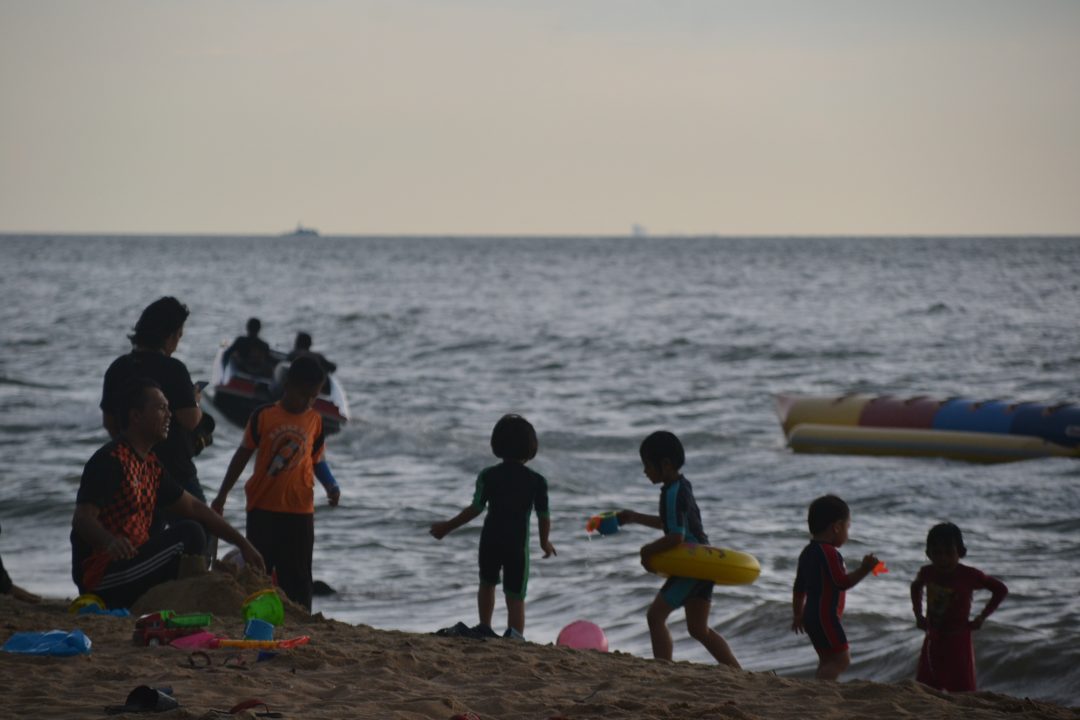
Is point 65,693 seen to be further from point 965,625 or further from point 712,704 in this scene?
point 965,625

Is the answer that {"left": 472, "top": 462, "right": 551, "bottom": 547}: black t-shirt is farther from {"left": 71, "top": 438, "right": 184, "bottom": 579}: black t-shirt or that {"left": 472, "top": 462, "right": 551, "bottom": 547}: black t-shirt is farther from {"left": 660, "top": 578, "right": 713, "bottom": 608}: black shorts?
{"left": 71, "top": 438, "right": 184, "bottom": 579}: black t-shirt

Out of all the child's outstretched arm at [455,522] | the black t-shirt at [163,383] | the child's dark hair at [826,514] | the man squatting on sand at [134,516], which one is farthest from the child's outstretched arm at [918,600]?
the black t-shirt at [163,383]

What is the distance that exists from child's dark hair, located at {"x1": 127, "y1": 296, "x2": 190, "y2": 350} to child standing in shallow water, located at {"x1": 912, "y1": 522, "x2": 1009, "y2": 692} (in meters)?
3.69

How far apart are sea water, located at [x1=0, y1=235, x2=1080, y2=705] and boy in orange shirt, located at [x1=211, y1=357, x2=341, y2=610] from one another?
5.41ft

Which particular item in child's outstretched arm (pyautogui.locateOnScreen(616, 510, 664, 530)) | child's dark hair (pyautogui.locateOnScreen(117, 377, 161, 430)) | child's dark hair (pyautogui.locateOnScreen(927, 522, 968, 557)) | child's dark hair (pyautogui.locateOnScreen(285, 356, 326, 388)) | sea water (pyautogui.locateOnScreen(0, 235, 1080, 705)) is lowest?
sea water (pyautogui.locateOnScreen(0, 235, 1080, 705))

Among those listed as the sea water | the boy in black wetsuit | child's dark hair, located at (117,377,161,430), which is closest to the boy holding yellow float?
Answer: the boy in black wetsuit

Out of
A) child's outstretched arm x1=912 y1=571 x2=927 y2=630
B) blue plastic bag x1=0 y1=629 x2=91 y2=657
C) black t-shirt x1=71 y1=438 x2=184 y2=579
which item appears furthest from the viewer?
black t-shirt x1=71 y1=438 x2=184 y2=579

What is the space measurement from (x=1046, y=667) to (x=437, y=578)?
4.25 m

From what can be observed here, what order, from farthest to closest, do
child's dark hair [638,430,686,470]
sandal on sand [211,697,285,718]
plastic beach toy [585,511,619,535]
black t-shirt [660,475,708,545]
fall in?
plastic beach toy [585,511,619,535] → black t-shirt [660,475,708,545] → child's dark hair [638,430,686,470] → sandal on sand [211,697,285,718]

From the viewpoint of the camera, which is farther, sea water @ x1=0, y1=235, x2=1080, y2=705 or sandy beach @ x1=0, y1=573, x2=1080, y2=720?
sea water @ x1=0, y1=235, x2=1080, y2=705

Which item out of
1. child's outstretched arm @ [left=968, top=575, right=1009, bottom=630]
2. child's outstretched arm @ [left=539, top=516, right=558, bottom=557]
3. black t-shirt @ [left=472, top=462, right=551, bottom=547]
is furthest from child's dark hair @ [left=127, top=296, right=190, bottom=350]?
child's outstretched arm @ [left=968, top=575, right=1009, bottom=630]

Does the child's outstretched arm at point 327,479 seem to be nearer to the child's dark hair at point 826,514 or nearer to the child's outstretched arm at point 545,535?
the child's outstretched arm at point 545,535

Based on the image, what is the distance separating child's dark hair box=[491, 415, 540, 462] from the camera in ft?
20.9

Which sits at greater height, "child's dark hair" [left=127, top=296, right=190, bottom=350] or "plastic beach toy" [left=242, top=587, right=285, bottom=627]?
"child's dark hair" [left=127, top=296, right=190, bottom=350]
